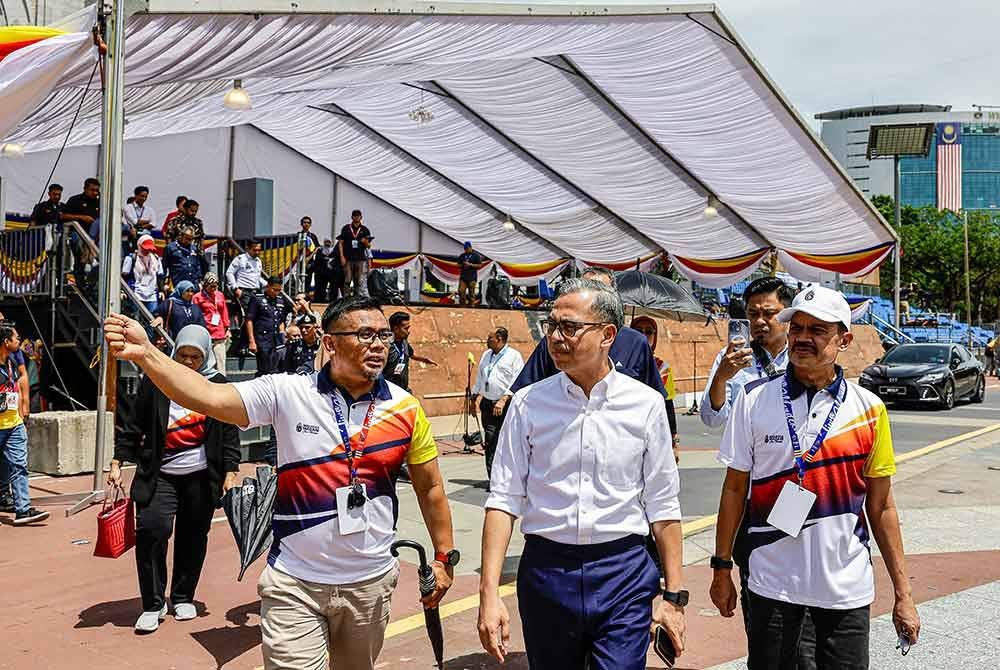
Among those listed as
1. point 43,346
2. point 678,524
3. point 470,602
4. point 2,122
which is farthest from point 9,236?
point 678,524

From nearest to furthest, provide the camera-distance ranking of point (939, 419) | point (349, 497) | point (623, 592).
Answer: point (623, 592)
point (349, 497)
point (939, 419)

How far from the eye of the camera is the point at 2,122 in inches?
361

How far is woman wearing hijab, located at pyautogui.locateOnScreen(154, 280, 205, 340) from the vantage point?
42.8 ft

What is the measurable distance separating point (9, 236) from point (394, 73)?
6.28 metres

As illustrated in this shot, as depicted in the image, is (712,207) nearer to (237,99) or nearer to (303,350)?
(237,99)

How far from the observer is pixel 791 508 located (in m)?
3.45

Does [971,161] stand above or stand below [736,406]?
above

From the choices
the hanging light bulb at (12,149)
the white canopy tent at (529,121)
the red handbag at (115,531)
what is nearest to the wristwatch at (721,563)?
the red handbag at (115,531)

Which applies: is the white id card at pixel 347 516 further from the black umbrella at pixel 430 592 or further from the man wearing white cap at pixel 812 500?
the man wearing white cap at pixel 812 500

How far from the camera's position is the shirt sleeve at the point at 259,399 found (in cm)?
364

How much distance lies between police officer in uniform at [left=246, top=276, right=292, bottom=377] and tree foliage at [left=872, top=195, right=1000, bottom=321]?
58.2m

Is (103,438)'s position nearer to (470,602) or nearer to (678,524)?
(470,602)

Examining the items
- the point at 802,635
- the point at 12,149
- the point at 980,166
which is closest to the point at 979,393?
the point at 12,149

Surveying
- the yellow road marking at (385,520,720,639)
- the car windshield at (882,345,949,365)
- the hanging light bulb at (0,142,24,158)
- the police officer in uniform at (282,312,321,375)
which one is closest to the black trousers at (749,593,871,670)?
the yellow road marking at (385,520,720,639)
